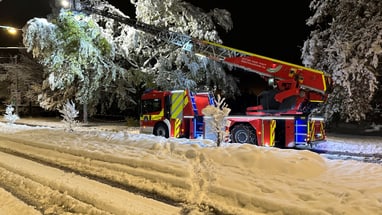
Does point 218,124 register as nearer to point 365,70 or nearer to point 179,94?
point 179,94

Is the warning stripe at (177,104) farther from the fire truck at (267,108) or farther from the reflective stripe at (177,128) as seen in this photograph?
the reflective stripe at (177,128)

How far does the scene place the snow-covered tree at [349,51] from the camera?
1516cm

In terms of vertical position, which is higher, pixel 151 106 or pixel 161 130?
pixel 151 106

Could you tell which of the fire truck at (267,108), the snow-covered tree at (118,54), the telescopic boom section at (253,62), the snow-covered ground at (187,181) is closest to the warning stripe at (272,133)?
the fire truck at (267,108)

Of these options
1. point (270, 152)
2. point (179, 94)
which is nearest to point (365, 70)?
point (179, 94)

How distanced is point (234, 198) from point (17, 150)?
8152 mm

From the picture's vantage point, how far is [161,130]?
15.7m

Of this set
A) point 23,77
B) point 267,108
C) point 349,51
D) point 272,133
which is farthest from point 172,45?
point 23,77

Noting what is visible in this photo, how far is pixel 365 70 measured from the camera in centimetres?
1506

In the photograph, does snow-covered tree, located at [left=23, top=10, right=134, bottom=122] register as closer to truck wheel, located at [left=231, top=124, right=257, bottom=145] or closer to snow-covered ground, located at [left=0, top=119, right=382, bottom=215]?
truck wheel, located at [left=231, top=124, right=257, bottom=145]

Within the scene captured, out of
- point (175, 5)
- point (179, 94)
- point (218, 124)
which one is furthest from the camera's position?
point (175, 5)

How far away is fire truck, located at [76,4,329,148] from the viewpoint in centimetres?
1184

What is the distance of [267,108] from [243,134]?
4.50 feet

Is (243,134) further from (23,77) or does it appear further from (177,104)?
(23,77)
